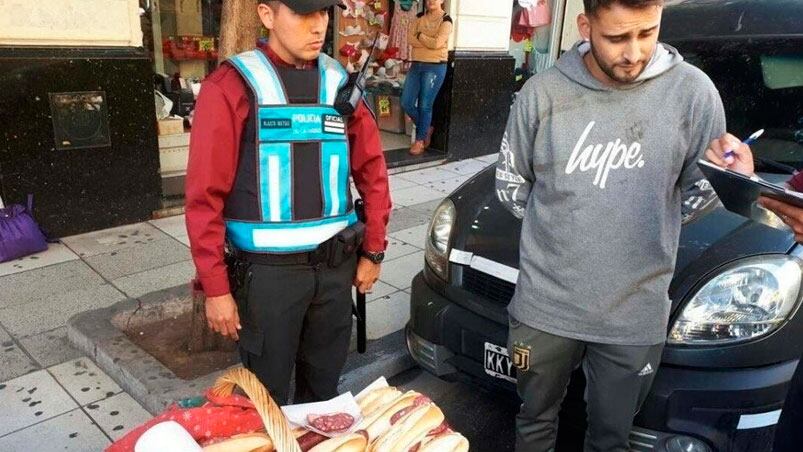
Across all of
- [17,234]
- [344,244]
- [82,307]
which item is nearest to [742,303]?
[344,244]

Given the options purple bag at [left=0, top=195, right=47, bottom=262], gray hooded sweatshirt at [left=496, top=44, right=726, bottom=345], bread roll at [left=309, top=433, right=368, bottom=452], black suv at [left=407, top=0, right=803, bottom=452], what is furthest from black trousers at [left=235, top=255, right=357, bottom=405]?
purple bag at [left=0, top=195, right=47, bottom=262]

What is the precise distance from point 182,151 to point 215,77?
13.2 ft

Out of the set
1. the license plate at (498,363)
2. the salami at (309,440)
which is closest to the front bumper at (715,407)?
the license plate at (498,363)

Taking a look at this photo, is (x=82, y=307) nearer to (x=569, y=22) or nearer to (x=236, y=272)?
(x=236, y=272)

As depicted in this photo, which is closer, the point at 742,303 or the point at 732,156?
the point at 732,156

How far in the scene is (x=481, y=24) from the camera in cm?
790

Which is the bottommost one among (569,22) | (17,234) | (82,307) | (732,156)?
(82,307)

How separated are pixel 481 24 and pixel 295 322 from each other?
6.38 meters

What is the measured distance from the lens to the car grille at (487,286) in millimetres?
2650

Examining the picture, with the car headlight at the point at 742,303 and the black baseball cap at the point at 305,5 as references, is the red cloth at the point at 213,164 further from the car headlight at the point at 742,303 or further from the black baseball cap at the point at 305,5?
the car headlight at the point at 742,303

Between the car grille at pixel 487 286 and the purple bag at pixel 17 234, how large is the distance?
3.21 meters

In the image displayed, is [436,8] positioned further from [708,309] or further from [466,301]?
[708,309]

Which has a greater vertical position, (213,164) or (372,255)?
(213,164)

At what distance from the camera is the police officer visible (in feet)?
6.80
